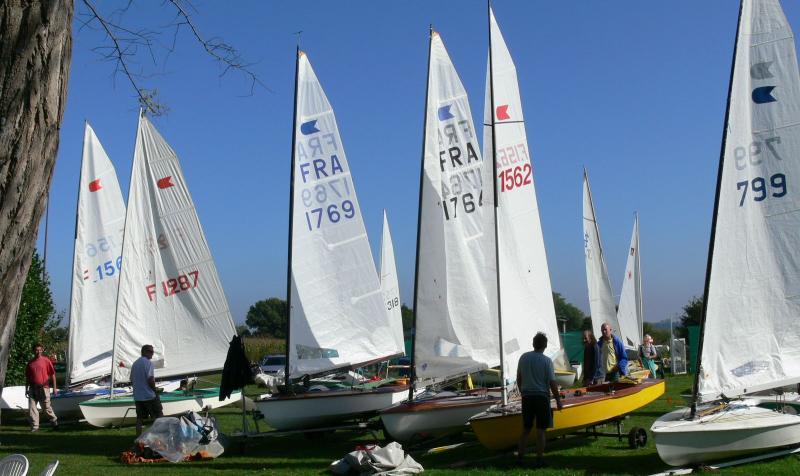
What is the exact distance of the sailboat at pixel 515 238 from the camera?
10047 millimetres

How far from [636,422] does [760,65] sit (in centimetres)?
582

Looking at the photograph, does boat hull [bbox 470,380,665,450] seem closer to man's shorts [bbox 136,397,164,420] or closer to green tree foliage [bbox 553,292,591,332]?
man's shorts [bbox 136,397,164,420]

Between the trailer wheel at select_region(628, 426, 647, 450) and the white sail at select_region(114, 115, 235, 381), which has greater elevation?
the white sail at select_region(114, 115, 235, 381)

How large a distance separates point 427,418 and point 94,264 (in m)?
9.19

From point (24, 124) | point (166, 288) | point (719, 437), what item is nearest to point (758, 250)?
point (719, 437)

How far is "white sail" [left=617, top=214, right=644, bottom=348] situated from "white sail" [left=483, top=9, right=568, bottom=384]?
13353 mm

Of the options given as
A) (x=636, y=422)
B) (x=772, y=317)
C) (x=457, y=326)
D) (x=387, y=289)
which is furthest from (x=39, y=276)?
(x=772, y=317)

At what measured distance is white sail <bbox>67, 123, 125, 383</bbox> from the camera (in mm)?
15328

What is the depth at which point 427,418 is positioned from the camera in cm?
974

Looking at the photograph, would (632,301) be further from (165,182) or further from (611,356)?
(165,182)

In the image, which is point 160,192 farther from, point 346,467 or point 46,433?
point 346,467

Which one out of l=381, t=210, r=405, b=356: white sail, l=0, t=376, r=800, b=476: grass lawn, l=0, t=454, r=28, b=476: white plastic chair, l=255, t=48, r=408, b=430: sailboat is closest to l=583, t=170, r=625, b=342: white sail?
l=381, t=210, r=405, b=356: white sail

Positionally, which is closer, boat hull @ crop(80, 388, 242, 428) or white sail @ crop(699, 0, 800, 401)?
white sail @ crop(699, 0, 800, 401)

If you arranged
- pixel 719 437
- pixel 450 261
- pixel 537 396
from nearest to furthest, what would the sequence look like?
pixel 719 437 → pixel 537 396 → pixel 450 261
